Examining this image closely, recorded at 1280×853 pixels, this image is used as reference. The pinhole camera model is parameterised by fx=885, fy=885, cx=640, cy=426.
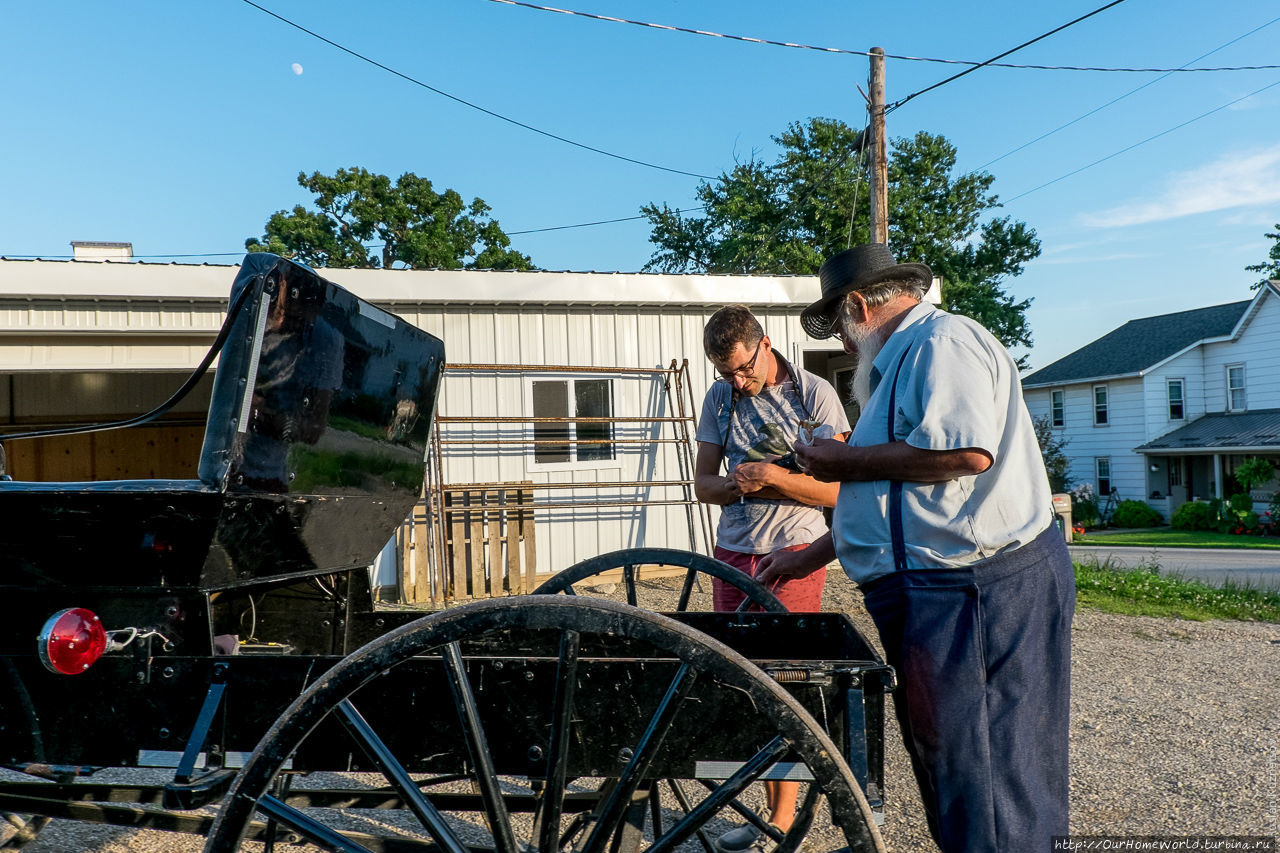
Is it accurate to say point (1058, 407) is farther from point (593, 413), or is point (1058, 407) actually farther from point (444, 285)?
point (444, 285)

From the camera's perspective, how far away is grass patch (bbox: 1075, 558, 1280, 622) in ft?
26.3

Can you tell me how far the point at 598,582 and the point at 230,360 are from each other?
772 centimetres

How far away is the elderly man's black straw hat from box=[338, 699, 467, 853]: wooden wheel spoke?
1.60 metres

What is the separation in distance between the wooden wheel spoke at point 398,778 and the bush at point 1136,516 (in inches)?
1086

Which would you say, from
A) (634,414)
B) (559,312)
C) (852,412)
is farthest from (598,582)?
(852,412)

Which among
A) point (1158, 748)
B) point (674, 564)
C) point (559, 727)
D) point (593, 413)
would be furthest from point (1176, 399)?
point (559, 727)

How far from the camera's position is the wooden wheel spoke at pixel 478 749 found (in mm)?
1629

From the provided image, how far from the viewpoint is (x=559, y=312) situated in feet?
31.6

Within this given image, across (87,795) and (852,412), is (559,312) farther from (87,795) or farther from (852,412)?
(87,795)

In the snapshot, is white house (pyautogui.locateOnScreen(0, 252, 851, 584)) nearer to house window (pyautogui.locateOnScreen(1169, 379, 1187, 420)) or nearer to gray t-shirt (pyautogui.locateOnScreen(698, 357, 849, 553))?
gray t-shirt (pyautogui.locateOnScreen(698, 357, 849, 553))

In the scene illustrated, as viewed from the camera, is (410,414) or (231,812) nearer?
(231,812)

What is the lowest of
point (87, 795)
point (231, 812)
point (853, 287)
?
point (87, 795)

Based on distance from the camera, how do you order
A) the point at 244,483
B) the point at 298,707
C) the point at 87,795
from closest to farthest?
the point at 298,707 < the point at 244,483 < the point at 87,795

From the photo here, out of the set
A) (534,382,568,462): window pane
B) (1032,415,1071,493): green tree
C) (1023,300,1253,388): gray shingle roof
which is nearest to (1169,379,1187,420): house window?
(1023,300,1253,388): gray shingle roof
